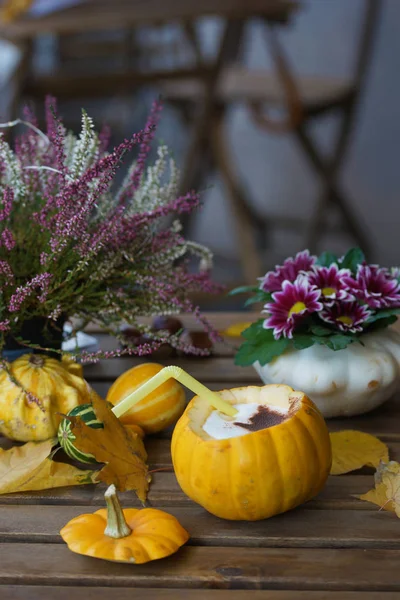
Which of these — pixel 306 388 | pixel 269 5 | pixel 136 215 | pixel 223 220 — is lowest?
pixel 223 220

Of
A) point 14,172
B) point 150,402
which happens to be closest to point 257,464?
point 150,402

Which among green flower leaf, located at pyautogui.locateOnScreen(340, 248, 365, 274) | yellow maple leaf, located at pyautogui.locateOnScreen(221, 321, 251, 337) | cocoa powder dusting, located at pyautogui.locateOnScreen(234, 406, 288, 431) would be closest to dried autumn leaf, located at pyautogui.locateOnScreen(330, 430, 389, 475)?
cocoa powder dusting, located at pyautogui.locateOnScreen(234, 406, 288, 431)

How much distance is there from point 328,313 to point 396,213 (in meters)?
3.17

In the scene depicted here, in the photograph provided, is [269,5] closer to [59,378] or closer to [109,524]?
[59,378]

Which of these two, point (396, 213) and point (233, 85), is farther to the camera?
point (396, 213)

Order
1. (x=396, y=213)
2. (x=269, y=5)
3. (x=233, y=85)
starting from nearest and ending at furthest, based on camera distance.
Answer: (x=269, y=5) < (x=233, y=85) < (x=396, y=213)

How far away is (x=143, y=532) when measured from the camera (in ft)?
1.83

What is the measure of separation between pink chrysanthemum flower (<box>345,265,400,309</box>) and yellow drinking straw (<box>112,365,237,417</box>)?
275mm

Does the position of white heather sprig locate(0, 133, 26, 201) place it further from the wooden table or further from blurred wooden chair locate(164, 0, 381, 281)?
blurred wooden chair locate(164, 0, 381, 281)

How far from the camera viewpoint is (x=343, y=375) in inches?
31.9

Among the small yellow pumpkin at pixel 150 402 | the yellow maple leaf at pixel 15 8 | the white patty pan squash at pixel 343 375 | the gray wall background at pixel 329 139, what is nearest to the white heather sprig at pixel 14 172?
the small yellow pumpkin at pixel 150 402

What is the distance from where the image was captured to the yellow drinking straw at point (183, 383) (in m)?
0.56

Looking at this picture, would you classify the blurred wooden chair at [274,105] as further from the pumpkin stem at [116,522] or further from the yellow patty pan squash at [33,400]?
the pumpkin stem at [116,522]

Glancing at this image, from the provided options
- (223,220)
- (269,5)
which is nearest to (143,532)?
(269,5)
